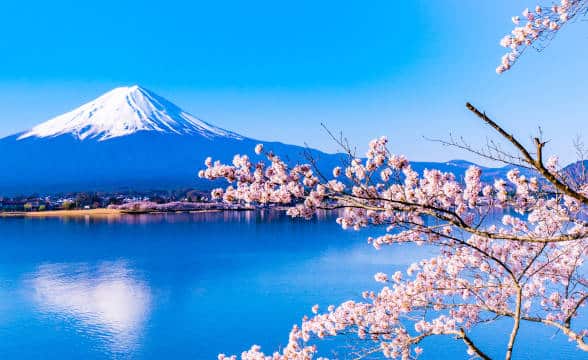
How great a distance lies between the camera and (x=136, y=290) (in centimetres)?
1260

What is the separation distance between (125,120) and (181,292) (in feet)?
267

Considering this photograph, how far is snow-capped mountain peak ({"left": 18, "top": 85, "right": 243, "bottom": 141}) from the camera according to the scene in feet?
285

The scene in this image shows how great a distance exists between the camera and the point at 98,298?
38.2 feet

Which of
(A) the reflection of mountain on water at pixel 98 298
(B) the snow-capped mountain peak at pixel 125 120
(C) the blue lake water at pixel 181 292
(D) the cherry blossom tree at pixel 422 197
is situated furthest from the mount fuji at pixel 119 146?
(D) the cherry blossom tree at pixel 422 197

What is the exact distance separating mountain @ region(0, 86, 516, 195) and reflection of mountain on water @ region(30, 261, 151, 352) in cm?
4861

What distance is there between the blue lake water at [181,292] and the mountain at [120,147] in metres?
44.5

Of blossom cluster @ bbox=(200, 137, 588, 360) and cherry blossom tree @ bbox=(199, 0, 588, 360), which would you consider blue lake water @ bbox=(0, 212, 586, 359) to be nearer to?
blossom cluster @ bbox=(200, 137, 588, 360)

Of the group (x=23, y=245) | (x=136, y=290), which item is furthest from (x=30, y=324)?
(x=23, y=245)

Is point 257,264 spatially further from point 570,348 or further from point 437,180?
point 437,180

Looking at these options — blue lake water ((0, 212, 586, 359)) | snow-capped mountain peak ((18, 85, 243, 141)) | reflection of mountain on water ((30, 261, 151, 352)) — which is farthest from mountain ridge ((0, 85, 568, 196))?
reflection of mountain on water ((30, 261, 151, 352))

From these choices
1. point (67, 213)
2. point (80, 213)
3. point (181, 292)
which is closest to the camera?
point (181, 292)

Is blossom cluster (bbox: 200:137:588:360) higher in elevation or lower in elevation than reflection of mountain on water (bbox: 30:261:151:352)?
higher

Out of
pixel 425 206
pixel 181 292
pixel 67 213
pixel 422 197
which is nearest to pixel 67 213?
pixel 67 213

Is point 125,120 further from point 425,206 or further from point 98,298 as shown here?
point 425,206
